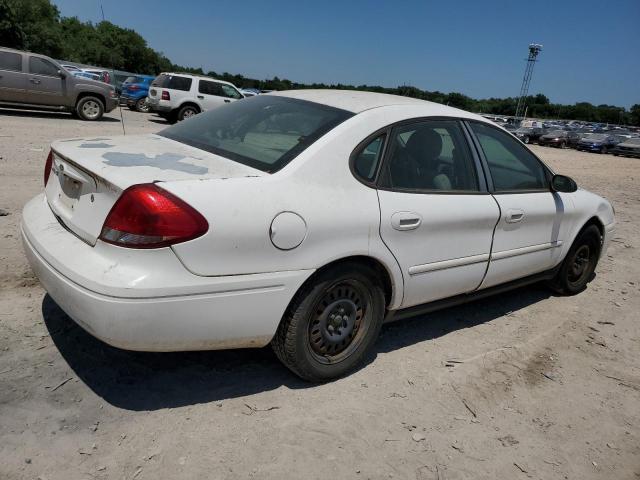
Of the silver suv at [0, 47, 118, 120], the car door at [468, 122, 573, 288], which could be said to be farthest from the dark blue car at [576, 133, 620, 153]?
the car door at [468, 122, 573, 288]

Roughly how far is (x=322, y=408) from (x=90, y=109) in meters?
15.7

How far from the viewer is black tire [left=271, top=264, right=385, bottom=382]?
279 cm

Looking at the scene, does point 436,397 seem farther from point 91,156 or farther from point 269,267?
point 91,156

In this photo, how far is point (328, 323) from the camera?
9.86 ft

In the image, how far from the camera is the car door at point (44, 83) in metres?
14.7

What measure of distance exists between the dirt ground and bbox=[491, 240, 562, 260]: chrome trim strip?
0.63 meters

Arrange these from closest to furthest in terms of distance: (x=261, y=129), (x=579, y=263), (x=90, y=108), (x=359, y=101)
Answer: (x=261, y=129) < (x=359, y=101) < (x=579, y=263) < (x=90, y=108)

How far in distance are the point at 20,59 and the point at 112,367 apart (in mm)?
14632

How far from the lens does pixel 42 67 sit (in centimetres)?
1479

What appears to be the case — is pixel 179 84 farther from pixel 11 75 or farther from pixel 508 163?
pixel 508 163

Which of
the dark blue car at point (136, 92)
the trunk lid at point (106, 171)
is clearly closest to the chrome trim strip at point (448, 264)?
the trunk lid at point (106, 171)

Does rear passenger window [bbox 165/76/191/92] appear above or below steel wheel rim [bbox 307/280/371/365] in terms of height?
above

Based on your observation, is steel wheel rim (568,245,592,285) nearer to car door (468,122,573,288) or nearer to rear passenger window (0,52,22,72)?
car door (468,122,573,288)

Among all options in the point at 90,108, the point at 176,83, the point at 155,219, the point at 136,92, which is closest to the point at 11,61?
the point at 90,108
